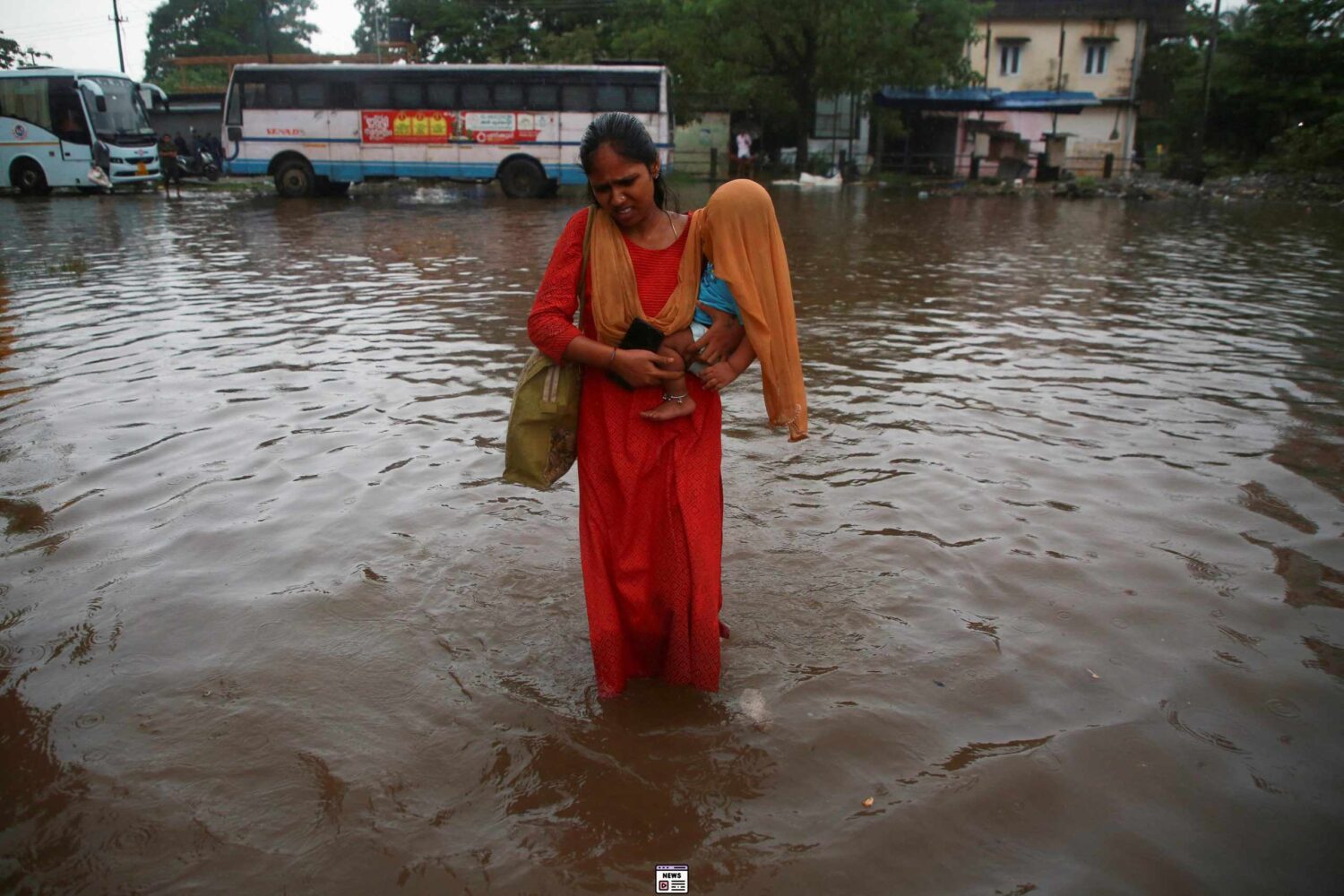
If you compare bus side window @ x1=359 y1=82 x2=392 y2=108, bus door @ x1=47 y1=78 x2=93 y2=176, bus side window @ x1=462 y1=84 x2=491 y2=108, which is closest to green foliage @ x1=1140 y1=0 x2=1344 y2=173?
bus side window @ x1=462 y1=84 x2=491 y2=108

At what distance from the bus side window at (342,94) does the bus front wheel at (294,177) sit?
1.54 m

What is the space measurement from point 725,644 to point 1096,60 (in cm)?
4254

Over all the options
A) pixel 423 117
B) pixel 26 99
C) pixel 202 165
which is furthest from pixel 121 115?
pixel 202 165

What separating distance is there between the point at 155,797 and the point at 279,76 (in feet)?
74.6

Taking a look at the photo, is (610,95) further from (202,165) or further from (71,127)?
(202,165)

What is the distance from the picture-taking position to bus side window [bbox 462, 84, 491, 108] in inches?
870

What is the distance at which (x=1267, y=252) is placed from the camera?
42.5 feet

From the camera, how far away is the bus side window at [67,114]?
21.0 metres

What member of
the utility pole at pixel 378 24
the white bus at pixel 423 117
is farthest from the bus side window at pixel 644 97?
the utility pole at pixel 378 24

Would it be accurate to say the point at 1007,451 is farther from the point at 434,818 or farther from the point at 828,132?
the point at 828,132

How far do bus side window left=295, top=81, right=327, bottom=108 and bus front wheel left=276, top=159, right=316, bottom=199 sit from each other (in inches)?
49.0

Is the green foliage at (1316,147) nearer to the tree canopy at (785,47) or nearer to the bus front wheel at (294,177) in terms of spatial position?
the tree canopy at (785,47)

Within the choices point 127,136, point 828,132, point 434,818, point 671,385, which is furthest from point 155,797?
point 828,132

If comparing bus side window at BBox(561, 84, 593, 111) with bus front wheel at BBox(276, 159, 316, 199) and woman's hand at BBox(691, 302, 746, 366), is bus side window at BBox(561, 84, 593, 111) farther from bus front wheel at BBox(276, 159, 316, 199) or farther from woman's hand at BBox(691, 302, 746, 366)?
woman's hand at BBox(691, 302, 746, 366)
